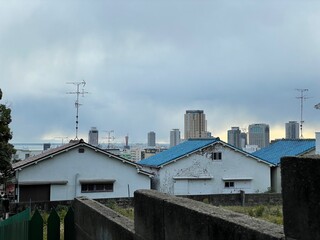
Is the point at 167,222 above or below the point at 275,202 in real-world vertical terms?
above

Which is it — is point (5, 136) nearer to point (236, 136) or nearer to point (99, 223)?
point (99, 223)

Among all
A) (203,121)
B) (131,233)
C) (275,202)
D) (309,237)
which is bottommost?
(275,202)

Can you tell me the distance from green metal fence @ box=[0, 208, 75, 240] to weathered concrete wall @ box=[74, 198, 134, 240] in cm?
25

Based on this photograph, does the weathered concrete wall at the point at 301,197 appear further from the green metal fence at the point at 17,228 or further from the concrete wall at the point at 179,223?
the green metal fence at the point at 17,228

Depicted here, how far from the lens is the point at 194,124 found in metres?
67.4

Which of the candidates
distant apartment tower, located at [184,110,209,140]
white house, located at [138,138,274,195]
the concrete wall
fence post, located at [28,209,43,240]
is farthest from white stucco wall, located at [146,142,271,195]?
distant apartment tower, located at [184,110,209,140]

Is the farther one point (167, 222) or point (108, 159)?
point (108, 159)

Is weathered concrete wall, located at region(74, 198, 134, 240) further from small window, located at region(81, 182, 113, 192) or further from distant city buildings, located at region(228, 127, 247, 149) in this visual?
distant city buildings, located at region(228, 127, 247, 149)

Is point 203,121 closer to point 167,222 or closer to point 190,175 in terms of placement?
point 190,175

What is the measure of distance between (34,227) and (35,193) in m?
22.6

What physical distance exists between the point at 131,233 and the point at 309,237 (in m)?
2.59

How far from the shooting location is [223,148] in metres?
34.3

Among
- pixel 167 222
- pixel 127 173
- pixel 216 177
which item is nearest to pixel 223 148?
pixel 216 177

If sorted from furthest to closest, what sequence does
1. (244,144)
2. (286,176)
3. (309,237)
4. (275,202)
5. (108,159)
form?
(244,144) < (108,159) < (275,202) < (286,176) < (309,237)
